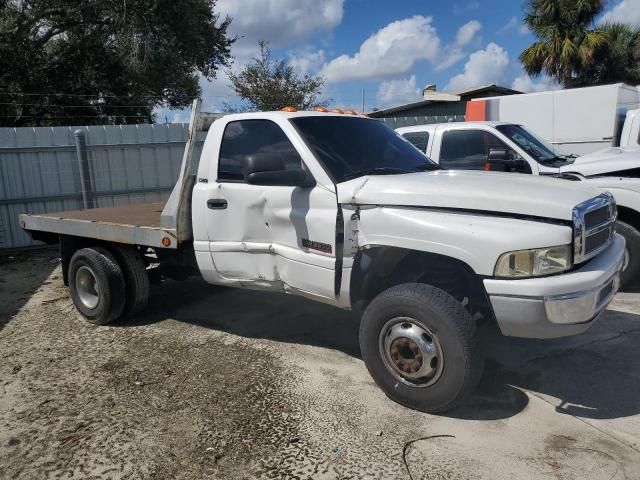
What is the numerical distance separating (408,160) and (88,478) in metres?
3.26

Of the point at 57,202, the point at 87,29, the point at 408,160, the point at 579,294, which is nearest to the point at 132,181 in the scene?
the point at 57,202

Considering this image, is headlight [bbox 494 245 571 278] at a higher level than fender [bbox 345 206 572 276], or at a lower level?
lower

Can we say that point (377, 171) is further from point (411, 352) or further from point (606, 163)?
point (606, 163)

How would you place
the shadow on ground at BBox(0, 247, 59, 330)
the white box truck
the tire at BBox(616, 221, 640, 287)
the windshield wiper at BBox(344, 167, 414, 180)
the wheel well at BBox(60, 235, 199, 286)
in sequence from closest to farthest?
1. the windshield wiper at BBox(344, 167, 414, 180)
2. the wheel well at BBox(60, 235, 199, 286)
3. the tire at BBox(616, 221, 640, 287)
4. the shadow on ground at BBox(0, 247, 59, 330)
5. the white box truck

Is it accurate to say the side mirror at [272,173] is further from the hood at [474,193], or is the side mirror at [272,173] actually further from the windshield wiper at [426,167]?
the windshield wiper at [426,167]

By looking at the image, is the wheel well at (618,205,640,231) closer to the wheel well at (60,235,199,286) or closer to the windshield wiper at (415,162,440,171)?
the windshield wiper at (415,162,440,171)

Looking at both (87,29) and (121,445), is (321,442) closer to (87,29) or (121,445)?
(121,445)

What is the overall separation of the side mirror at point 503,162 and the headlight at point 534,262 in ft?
10.9

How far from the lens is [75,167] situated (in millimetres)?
9992

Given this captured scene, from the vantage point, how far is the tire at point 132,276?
5.34 m

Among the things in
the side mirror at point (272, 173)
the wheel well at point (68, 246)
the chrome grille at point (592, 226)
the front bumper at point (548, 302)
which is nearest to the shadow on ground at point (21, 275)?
the wheel well at point (68, 246)

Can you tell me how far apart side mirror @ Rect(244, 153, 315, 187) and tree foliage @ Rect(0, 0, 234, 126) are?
17.0 metres

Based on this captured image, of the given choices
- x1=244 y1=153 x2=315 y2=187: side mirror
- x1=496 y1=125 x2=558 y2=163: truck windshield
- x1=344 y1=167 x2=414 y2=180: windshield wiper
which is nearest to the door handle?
x1=244 y1=153 x2=315 y2=187: side mirror

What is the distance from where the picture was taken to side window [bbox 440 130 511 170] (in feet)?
23.5
